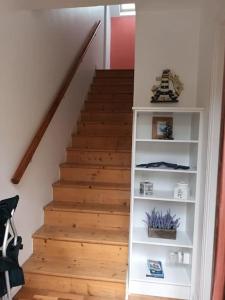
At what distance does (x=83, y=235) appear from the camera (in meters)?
2.41

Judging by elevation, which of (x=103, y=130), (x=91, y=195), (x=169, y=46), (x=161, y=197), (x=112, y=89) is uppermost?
(x=169, y=46)

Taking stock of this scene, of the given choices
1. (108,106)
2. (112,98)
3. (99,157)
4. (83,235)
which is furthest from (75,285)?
(112,98)

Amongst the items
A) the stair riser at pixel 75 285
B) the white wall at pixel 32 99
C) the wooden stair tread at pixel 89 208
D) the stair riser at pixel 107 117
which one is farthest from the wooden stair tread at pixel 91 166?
the stair riser at pixel 75 285

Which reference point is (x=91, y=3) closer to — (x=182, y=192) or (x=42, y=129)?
(x=42, y=129)

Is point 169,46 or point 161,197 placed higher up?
point 169,46

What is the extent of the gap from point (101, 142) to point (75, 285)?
1.73m

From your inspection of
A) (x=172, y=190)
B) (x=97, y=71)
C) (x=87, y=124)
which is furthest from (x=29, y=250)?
(x=97, y=71)

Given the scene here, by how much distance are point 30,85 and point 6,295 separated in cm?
157

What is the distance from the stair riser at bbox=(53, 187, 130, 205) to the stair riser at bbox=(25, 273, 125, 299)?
0.82 m

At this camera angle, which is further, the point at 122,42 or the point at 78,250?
the point at 122,42

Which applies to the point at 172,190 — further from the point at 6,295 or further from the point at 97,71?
the point at 97,71

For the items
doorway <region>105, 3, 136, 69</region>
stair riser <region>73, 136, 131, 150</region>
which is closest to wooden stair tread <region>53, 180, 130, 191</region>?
stair riser <region>73, 136, 131, 150</region>

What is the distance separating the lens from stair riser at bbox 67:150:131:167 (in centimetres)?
313

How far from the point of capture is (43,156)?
2635mm
